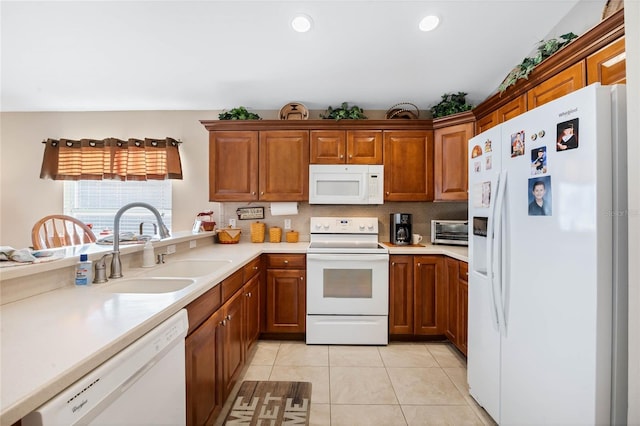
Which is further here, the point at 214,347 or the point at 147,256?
the point at 147,256

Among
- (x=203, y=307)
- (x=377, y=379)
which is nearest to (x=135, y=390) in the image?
(x=203, y=307)

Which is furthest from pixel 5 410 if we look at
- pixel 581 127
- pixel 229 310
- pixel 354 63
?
pixel 354 63

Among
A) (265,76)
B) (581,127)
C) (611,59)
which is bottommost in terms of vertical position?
(581,127)

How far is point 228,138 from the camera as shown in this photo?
3.13 meters

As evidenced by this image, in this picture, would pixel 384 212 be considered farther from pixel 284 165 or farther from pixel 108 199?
pixel 108 199

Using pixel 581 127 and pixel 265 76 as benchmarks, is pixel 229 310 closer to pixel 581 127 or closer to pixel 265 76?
pixel 581 127

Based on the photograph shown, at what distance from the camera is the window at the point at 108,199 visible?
3.69m

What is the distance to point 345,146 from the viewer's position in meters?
3.09

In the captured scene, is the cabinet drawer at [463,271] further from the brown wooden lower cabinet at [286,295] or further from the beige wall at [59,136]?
the beige wall at [59,136]

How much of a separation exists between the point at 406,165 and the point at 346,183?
0.68 metres

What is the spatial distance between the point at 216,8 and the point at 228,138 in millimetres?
1284

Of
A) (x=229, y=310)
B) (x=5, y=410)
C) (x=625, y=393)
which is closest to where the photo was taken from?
(x=5, y=410)

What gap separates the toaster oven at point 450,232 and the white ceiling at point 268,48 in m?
1.38

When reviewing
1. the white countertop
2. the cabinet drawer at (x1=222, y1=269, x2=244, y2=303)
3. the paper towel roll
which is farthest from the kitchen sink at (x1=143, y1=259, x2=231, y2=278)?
the paper towel roll
